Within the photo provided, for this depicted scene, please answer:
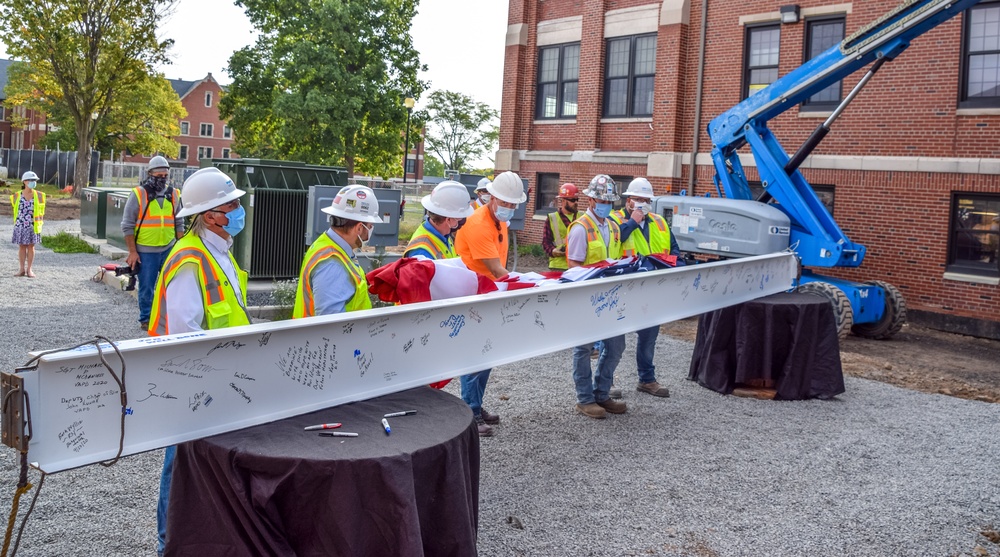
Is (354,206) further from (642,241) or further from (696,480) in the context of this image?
(642,241)

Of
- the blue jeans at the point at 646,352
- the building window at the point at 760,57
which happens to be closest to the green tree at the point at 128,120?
the building window at the point at 760,57

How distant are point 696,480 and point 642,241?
3.62m

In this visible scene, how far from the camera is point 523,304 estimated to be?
539 cm

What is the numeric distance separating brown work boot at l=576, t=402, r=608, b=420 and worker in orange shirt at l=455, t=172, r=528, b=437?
1.32 meters

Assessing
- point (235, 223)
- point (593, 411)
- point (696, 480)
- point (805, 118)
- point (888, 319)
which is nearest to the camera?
point (696, 480)

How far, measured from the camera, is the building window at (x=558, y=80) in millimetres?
23156

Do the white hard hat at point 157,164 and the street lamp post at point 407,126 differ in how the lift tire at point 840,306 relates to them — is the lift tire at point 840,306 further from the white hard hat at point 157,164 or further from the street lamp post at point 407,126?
the street lamp post at point 407,126

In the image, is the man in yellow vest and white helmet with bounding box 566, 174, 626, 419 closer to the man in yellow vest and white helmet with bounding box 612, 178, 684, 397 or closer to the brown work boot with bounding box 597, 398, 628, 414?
the brown work boot with bounding box 597, 398, 628, 414

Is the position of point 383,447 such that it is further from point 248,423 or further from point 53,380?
point 53,380

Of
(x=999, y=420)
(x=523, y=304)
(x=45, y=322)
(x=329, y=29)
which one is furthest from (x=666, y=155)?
(x=329, y=29)

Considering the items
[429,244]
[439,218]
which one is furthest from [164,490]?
[439,218]

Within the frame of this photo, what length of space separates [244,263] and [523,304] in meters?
9.55

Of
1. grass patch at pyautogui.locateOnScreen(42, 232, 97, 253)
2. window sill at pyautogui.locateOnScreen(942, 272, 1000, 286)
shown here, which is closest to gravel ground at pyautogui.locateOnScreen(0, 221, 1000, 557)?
window sill at pyautogui.locateOnScreen(942, 272, 1000, 286)

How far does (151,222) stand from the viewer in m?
10.3
